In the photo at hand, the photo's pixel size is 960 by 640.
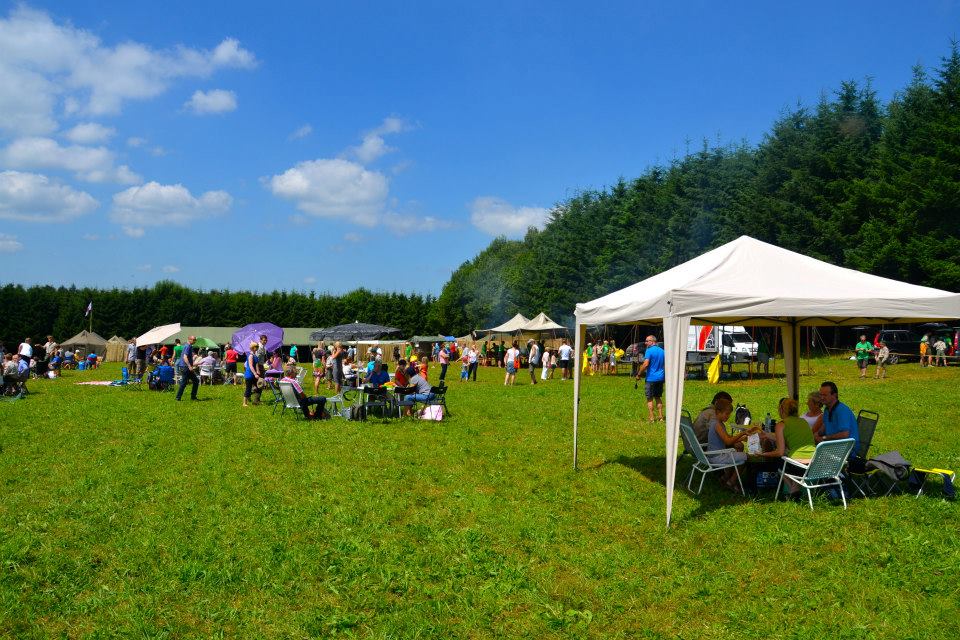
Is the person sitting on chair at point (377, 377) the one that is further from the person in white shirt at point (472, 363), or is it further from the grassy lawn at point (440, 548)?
the person in white shirt at point (472, 363)

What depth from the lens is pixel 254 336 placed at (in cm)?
2616

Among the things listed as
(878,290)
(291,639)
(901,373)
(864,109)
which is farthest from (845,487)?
(864,109)

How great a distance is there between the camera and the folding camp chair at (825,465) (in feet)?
22.1

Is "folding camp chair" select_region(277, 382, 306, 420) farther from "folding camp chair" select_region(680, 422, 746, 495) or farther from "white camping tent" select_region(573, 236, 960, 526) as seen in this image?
"folding camp chair" select_region(680, 422, 746, 495)

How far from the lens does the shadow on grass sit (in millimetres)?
7188

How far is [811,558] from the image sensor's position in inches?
220

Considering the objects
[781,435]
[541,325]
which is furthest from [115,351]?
[781,435]

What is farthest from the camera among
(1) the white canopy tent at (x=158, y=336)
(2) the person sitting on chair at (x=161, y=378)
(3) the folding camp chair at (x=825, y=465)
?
(1) the white canopy tent at (x=158, y=336)

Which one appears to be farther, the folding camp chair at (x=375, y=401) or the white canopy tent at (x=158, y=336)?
the white canopy tent at (x=158, y=336)

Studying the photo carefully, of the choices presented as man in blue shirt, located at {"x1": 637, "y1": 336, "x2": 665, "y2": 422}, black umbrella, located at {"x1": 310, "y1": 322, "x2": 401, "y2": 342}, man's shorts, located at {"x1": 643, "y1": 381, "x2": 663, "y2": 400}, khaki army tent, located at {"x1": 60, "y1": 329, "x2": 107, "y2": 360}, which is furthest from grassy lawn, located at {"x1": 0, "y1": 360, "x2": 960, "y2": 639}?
khaki army tent, located at {"x1": 60, "y1": 329, "x2": 107, "y2": 360}

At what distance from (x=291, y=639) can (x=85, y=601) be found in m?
1.61

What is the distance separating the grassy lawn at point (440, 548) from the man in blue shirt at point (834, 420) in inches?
33.5

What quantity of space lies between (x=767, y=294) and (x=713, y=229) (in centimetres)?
3638

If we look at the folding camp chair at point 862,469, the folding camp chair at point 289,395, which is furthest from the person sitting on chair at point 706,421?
the folding camp chair at point 289,395
